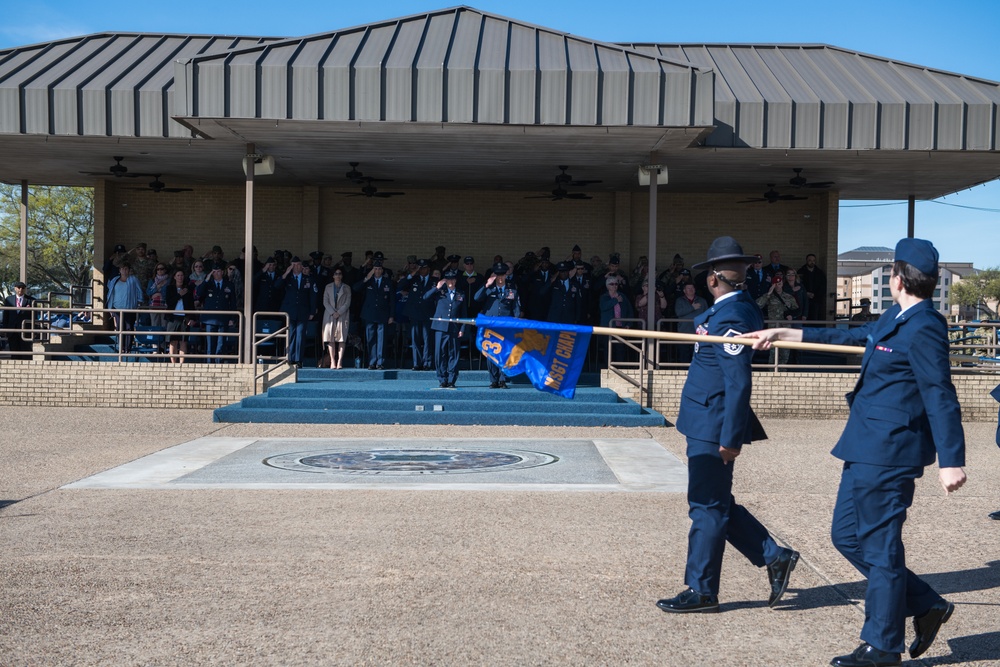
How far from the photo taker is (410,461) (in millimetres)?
10055

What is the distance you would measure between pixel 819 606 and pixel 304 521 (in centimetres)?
348

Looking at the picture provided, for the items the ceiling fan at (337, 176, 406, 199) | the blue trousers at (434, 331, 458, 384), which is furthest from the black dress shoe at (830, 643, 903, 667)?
the ceiling fan at (337, 176, 406, 199)

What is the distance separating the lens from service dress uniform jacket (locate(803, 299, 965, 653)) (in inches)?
165

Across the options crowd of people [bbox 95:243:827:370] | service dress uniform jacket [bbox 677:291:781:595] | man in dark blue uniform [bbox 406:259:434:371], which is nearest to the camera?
service dress uniform jacket [bbox 677:291:781:595]

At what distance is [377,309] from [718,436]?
39.1ft

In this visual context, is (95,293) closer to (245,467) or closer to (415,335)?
(415,335)

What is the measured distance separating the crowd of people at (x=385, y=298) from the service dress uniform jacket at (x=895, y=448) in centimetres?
1091

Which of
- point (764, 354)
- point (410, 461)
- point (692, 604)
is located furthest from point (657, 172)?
point (692, 604)

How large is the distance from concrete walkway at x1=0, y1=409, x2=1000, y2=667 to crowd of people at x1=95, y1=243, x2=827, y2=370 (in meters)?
7.63

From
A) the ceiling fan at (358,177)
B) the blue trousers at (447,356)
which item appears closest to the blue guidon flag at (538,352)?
the blue trousers at (447,356)

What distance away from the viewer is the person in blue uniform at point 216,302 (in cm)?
1677

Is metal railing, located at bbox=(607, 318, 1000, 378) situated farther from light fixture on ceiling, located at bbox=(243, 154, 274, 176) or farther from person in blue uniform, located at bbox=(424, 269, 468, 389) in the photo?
light fixture on ceiling, located at bbox=(243, 154, 274, 176)

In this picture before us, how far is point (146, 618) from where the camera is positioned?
482 cm

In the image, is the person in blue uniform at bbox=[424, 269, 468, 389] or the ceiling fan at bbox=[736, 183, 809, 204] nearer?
the person in blue uniform at bbox=[424, 269, 468, 389]
